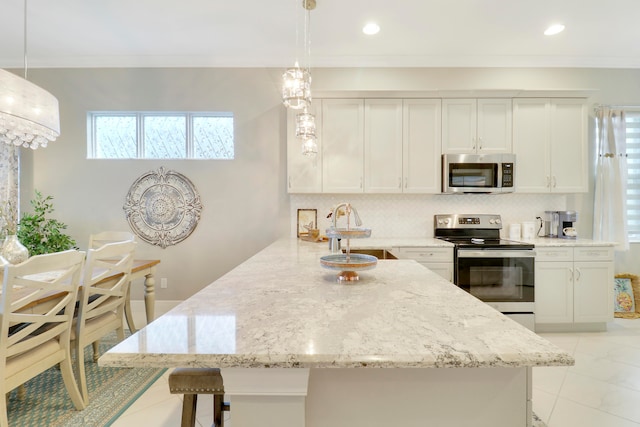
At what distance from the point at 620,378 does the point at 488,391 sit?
7.95 ft

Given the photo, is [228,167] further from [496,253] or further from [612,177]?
[612,177]

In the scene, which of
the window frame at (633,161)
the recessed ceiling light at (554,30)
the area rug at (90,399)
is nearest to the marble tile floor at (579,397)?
the area rug at (90,399)

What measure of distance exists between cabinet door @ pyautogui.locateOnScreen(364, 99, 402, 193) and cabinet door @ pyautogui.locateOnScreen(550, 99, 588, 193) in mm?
1675

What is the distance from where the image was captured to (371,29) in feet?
10.1

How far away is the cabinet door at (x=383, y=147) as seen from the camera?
3471 millimetres

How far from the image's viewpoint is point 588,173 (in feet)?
11.9

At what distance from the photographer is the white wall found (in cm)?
372

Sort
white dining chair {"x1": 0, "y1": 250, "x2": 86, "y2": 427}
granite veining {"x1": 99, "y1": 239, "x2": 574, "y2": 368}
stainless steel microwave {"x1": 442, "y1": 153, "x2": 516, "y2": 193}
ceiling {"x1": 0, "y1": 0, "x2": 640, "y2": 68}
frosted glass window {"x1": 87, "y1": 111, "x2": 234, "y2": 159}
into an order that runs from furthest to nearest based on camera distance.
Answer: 1. frosted glass window {"x1": 87, "y1": 111, "x2": 234, "y2": 159}
2. stainless steel microwave {"x1": 442, "y1": 153, "x2": 516, "y2": 193}
3. ceiling {"x1": 0, "y1": 0, "x2": 640, "y2": 68}
4. white dining chair {"x1": 0, "y1": 250, "x2": 86, "y2": 427}
5. granite veining {"x1": 99, "y1": 239, "x2": 574, "y2": 368}

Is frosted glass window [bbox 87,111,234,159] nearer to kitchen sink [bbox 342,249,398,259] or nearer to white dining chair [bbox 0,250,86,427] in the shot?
kitchen sink [bbox 342,249,398,259]

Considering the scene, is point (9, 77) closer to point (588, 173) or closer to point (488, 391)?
point (488, 391)

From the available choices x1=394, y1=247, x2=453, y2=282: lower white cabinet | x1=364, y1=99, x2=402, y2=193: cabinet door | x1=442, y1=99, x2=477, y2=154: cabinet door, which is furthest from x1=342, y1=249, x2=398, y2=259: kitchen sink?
x1=442, y1=99, x2=477, y2=154: cabinet door

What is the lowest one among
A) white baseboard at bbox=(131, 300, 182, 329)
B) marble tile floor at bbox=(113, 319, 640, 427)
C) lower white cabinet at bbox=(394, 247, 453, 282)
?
marble tile floor at bbox=(113, 319, 640, 427)

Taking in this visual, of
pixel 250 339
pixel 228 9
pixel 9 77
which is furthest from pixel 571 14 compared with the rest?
pixel 9 77

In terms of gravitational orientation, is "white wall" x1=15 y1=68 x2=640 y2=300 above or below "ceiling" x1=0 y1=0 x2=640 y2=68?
below
